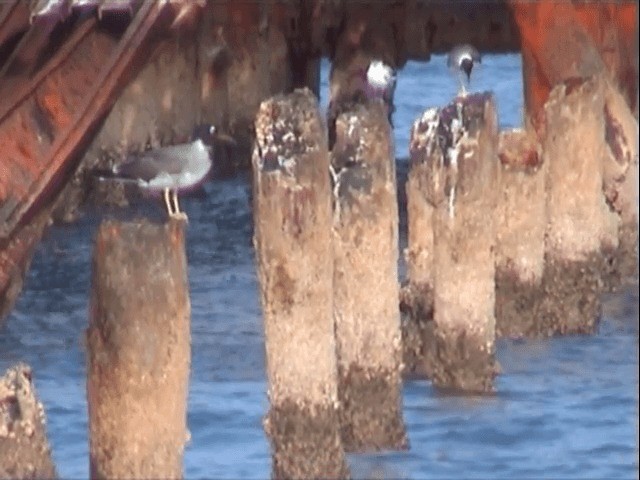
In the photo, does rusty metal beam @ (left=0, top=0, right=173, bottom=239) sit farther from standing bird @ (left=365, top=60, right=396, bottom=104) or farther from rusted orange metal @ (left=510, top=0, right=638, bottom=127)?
standing bird @ (left=365, top=60, right=396, bottom=104)

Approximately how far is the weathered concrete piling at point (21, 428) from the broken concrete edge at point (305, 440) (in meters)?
1.12

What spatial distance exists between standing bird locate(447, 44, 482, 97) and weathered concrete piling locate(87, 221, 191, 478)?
12.0 metres

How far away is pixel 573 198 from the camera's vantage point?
1515 cm

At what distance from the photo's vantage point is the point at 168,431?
10734 mm

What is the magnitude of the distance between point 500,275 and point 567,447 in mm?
1339

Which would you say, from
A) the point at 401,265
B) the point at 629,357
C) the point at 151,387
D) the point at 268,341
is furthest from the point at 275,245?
the point at 401,265

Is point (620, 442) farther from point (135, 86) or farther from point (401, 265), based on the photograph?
point (135, 86)

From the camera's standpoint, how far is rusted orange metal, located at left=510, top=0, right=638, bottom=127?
1652cm

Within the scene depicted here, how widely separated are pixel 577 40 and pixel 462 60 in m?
6.47

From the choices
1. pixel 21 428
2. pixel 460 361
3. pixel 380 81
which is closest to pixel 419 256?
pixel 460 361

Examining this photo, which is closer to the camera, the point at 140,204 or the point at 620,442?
the point at 620,442

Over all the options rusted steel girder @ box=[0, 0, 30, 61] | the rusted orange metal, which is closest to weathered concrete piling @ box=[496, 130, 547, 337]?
the rusted orange metal

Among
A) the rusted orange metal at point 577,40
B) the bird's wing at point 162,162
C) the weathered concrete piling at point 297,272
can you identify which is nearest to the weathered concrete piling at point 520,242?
the rusted orange metal at point 577,40

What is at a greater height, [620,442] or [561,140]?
[561,140]
